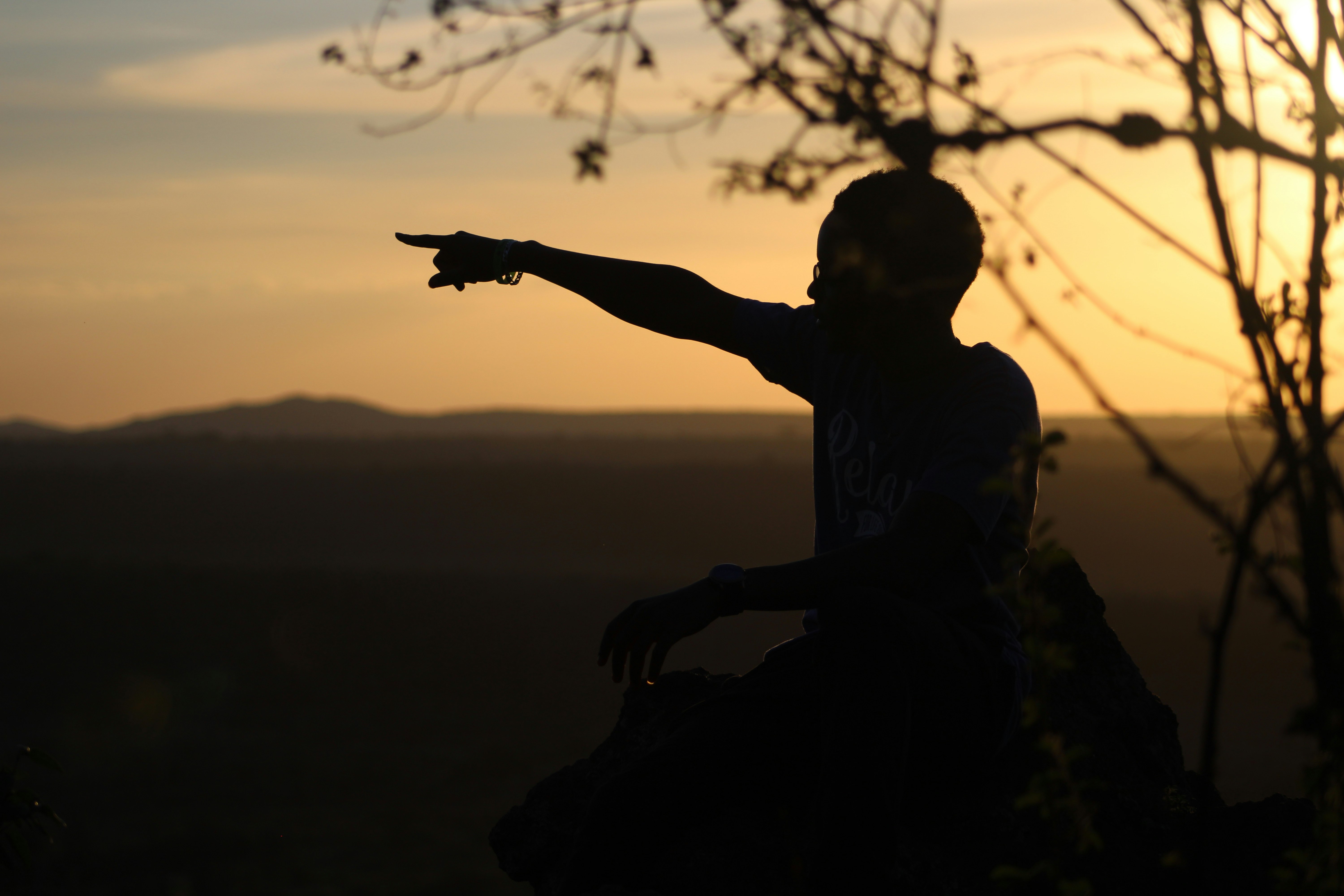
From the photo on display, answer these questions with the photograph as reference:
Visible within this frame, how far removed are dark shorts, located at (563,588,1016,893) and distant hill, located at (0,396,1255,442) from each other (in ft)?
263

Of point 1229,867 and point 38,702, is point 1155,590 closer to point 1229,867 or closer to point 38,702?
point 38,702

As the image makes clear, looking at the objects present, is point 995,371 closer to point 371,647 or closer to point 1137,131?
point 1137,131

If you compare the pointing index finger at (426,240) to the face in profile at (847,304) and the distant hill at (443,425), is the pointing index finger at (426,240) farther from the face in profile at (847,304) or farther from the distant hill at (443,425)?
the distant hill at (443,425)

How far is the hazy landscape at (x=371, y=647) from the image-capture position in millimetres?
9547

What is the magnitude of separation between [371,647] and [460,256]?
13183 millimetres

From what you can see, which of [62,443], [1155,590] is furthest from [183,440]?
[1155,590]

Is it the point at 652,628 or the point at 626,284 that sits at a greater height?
the point at 626,284

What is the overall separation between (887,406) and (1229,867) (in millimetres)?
1465

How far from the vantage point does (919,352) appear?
9.70ft

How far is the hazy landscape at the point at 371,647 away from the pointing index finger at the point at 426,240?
95.6 inches

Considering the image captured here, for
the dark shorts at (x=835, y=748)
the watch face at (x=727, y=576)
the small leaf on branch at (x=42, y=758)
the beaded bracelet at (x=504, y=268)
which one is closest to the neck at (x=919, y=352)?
the dark shorts at (x=835, y=748)

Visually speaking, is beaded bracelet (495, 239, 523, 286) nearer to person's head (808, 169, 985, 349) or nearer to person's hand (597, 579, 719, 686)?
person's head (808, 169, 985, 349)

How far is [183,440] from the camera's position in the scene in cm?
7225

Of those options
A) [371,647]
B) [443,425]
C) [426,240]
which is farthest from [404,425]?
[426,240]
